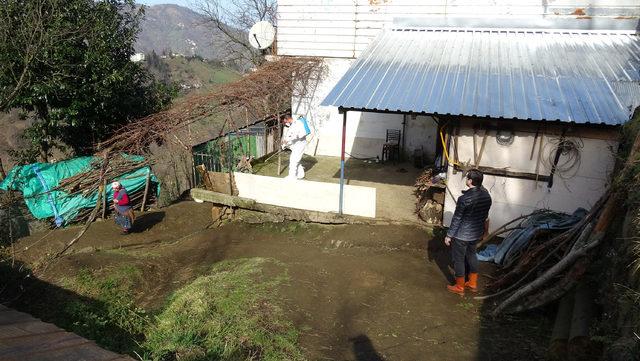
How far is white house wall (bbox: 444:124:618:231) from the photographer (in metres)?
7.48

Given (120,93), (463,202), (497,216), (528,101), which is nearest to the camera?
(463,202)

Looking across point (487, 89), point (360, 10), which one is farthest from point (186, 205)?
point (487, 89)

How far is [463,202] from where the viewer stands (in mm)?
5641

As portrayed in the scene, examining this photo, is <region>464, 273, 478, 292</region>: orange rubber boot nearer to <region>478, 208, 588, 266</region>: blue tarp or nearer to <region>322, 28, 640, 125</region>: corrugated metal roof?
<region>478, 208, 588, 266</region>: blue tarp

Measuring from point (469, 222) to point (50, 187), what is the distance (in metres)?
10.2

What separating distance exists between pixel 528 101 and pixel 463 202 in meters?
3.14

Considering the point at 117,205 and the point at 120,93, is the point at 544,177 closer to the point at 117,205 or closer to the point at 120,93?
the point at 117,205

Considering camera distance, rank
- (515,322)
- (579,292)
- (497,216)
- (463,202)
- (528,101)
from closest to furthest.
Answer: (579,292), (515,322), (463,202), (528,101), (497,216)

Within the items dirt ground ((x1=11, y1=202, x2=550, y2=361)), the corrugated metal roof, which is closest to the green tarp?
dirt ground ((x1=11, y1=202, x2=550, y2=361))

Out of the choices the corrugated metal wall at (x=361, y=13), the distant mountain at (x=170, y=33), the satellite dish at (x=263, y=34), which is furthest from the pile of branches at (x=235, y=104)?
the distant mountain at (x=170, y=33)

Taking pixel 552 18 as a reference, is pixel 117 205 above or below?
below

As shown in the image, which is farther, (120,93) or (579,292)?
(120,93)

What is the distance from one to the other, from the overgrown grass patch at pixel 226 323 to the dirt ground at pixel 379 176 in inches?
138

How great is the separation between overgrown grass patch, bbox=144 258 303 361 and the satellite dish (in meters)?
9.99
